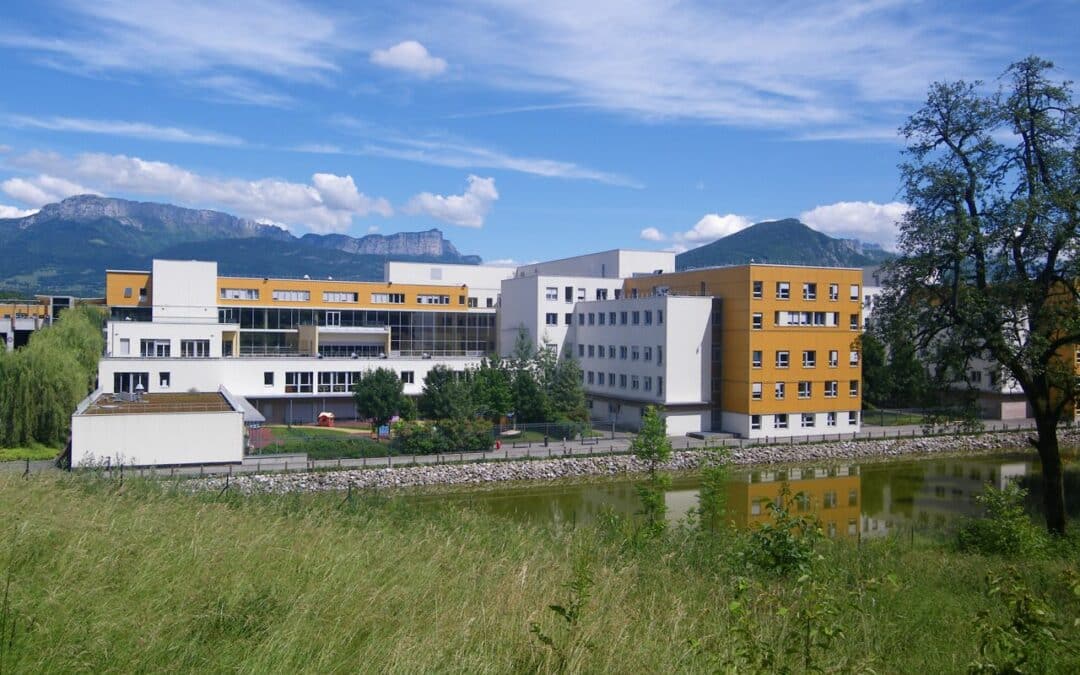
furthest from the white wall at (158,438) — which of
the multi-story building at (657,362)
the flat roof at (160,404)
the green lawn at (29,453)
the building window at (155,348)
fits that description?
the multi-story building at (657,362)

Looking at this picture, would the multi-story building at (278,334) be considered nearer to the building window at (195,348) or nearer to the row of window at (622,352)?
the building window at (195,348)

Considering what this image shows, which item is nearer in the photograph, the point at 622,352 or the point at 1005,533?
the point at 1005,533

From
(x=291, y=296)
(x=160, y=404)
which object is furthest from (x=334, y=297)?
(x=160, y=404)

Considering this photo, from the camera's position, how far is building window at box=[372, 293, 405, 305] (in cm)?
5681

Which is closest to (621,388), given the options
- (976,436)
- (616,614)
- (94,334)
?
(976,436)

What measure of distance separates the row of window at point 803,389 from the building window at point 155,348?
104ft

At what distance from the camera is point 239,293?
53.3 meters

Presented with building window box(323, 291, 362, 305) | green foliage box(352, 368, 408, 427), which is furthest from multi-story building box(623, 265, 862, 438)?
building window box(323, 291, 362, 305)

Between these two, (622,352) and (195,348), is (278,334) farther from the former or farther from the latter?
(622,352)

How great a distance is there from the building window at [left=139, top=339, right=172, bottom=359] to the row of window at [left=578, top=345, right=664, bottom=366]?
24.8m

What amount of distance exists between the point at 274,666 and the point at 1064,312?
663 inches

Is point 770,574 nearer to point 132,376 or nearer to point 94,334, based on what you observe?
point 132,376

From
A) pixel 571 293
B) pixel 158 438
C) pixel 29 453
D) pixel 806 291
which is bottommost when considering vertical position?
pixel 29 453

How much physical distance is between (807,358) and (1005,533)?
28.9 metres
